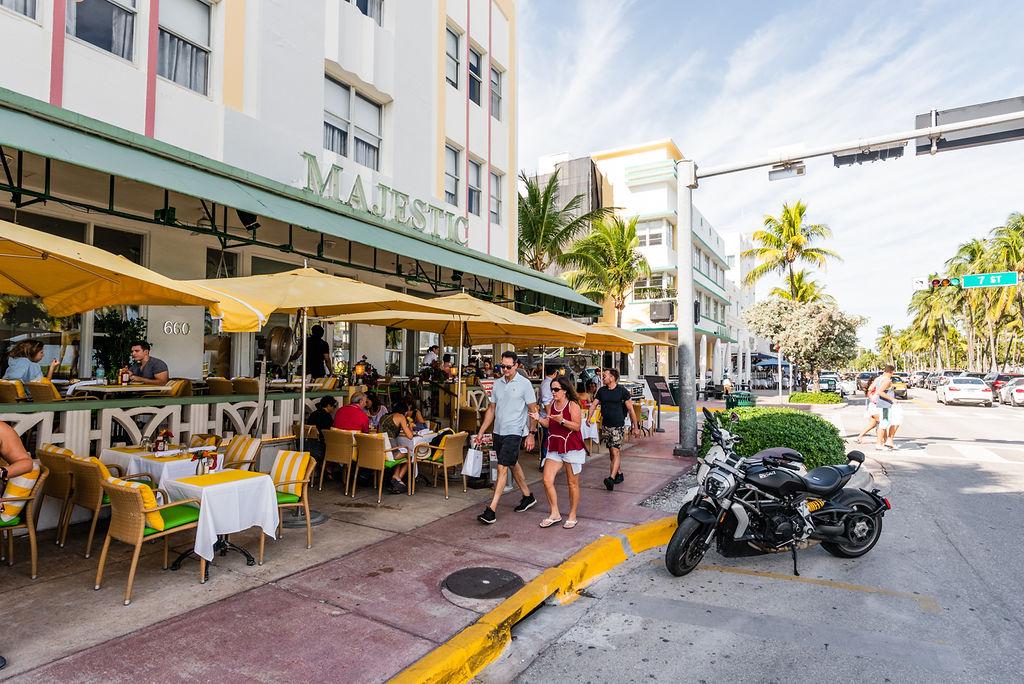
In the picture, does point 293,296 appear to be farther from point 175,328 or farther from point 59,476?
point 175,328

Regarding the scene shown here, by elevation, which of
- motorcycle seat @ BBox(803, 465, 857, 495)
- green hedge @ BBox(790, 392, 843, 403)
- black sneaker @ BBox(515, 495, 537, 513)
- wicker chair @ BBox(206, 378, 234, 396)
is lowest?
black sneaker @ BBox(515, 495, 537, 513)

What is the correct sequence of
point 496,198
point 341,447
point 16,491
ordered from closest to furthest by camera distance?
1. point 16,491
2. point 341,447
3. point 496,198

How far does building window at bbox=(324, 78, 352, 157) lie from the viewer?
475 inches

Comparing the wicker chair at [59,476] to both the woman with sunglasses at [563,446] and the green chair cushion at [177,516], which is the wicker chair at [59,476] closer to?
the green chair cushion at [177,516]

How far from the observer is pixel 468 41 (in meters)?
16.5

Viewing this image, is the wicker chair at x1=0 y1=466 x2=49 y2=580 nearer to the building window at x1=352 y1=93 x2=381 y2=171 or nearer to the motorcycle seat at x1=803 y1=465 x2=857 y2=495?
the motorcycle seat at x1=803 y1=465 x2=857 y2=495

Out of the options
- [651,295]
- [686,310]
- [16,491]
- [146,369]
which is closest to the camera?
[16,491]

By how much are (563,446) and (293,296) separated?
3270mm

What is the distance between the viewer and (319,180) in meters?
10.8

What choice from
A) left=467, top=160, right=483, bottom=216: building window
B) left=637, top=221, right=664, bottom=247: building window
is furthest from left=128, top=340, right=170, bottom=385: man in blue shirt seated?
left=637, top=221, right=664, bottom=247: building window

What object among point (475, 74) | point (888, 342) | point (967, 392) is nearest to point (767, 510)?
point (475, 74)

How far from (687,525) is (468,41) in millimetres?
15662

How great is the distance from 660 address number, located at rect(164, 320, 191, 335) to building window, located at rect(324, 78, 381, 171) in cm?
469

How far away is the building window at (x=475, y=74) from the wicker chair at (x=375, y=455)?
504 inches
